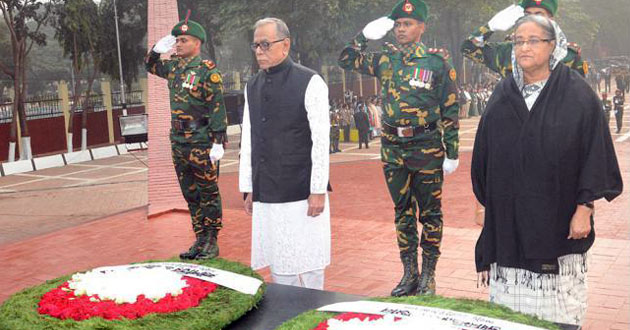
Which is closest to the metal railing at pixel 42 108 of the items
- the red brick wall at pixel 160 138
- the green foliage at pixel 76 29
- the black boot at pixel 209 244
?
the green foliage at pixel 76 29

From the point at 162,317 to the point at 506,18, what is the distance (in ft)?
9.51

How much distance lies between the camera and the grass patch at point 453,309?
2.60 meters

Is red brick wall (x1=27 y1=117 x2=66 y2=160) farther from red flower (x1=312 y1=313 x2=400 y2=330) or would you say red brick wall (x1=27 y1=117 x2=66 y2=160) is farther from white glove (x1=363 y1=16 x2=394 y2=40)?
red flower (x1=312 y1=313 x2=400 y2=330)

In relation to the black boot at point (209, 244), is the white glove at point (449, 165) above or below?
above

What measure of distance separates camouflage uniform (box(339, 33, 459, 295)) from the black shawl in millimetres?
1395

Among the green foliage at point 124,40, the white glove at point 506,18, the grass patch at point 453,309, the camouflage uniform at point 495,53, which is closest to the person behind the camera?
the grass patch at point 453,309

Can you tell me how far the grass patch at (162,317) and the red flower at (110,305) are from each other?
0.04 m

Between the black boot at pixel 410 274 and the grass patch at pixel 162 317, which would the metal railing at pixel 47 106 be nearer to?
the black boot at pixel 410 274

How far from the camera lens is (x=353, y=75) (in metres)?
33.9

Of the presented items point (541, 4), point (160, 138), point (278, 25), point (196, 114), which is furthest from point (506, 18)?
point (160, 138)

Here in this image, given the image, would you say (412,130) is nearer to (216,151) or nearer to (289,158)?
(289,158)

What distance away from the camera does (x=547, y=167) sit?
9.47 feet

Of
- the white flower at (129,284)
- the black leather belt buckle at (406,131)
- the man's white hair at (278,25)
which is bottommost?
the white flower at (129,284)

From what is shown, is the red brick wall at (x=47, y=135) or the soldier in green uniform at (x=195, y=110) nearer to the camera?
the soldier in green uniform at (x=195, y=110)
